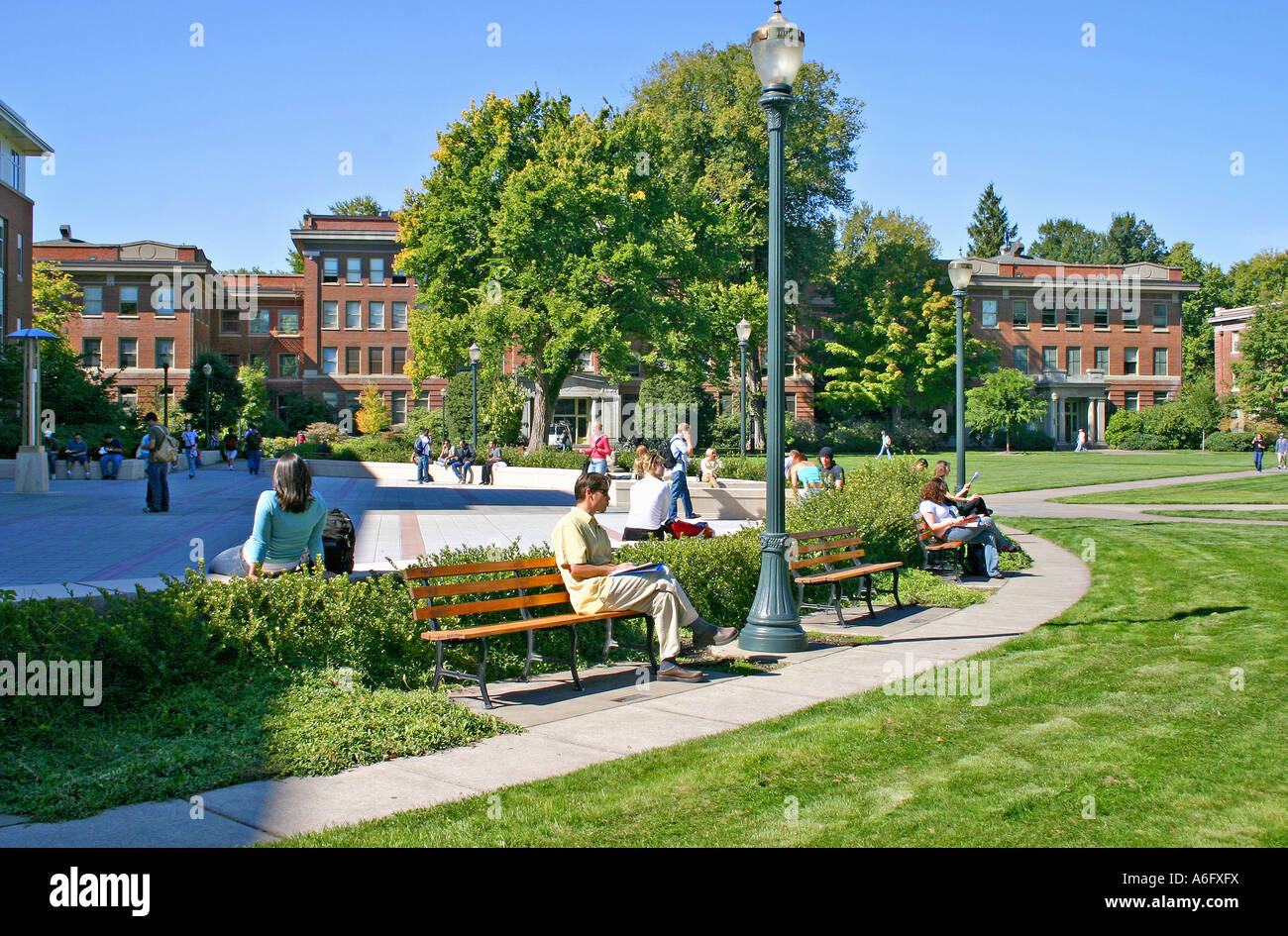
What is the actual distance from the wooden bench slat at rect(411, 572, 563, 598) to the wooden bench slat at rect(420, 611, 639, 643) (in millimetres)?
267

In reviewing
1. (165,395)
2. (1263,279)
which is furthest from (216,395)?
(1263,279)

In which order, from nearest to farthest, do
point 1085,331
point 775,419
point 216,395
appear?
point 775,419
point 216,395
point 1085,331

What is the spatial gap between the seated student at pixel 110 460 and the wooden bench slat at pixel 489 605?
25.8 metres

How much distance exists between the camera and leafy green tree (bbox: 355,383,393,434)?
59.7 m

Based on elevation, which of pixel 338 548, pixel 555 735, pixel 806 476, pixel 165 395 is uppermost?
pixel 165 395

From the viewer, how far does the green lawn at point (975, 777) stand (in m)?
4.27

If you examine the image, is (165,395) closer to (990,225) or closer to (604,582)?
(604,582)

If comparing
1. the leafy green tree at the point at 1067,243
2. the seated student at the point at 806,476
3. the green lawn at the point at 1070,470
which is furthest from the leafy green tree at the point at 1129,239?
the seated student at the point at 806,476

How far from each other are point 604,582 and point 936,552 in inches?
271

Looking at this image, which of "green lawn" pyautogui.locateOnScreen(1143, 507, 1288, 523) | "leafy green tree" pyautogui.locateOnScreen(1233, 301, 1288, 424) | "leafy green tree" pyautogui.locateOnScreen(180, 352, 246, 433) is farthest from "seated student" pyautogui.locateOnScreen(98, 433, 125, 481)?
"leafy green tree" pyautogui.locateOnScreen(1233, 301, 1288, 424)

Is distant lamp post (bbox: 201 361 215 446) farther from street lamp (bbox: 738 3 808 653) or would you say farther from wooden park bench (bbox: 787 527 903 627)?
street lamp (bbox: 738 3 808 653)

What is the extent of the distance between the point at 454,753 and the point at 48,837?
1980 millimetres

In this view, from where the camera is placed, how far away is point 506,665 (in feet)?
25.2

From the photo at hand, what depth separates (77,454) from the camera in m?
29.9
